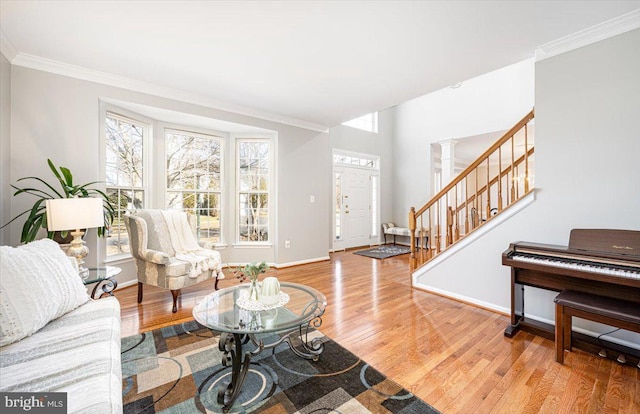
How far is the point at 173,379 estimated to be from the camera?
170cm

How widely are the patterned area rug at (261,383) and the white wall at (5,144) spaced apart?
69.1 inches

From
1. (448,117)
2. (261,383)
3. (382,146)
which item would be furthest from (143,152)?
(448,117)

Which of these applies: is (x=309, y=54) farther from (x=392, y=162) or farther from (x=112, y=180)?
(x=392, y=162)

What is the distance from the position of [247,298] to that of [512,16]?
9.63 feet

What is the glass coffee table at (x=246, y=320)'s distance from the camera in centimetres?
150

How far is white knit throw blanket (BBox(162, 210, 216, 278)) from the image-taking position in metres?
2.96

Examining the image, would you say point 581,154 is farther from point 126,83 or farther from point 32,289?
point 126,83

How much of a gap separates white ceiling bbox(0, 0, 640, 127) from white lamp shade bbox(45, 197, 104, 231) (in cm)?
146

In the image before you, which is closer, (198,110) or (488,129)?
(198,110)

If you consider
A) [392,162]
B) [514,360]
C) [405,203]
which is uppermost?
[392,162]

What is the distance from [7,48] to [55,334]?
112 inches

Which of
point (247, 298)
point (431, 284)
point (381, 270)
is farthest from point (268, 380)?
point (381, 270)

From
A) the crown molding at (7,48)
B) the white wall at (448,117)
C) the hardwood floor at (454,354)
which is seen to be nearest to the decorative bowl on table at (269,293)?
the hardwood floor at (454,354)

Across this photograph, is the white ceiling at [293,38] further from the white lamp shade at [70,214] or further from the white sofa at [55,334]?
the white sofa at [55,334]
